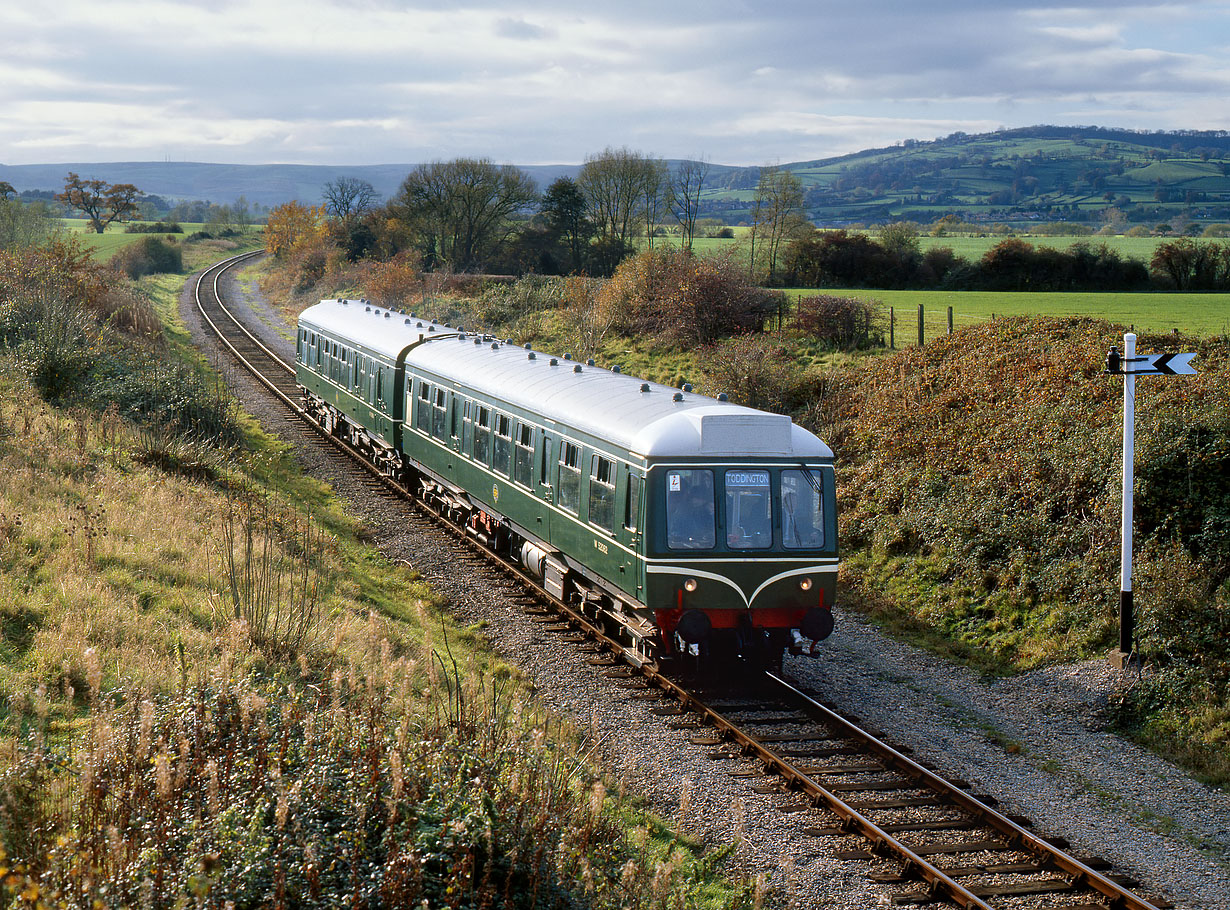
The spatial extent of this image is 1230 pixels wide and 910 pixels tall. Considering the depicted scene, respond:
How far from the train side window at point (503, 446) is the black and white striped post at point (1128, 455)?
816 cm

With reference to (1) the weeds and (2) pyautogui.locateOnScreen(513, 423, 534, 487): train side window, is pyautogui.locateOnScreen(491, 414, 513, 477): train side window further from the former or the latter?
(1) the weeds

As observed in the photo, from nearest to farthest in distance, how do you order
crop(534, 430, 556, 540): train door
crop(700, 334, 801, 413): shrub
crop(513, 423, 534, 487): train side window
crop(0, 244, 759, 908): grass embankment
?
crop(0, 244, 759, 908): grass embankment < crop(534, 430, 556, 540): train door < crop(513, 423, 534, 487): train side window < crop(700, 334, 801, 413): shrub

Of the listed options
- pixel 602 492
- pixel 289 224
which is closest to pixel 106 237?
pixel 289 224

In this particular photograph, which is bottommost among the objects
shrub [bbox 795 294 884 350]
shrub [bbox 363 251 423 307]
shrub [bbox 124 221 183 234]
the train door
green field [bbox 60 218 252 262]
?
the train door

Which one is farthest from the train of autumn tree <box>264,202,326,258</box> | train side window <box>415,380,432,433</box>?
autumn tree <box>264,202,326,258</box>

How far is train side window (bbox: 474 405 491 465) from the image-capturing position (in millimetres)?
16422

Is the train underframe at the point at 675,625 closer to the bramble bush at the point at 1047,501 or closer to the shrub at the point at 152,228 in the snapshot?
the bramble bush at the point at 1047,501

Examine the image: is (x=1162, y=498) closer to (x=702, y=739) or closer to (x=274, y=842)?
(x=702, y=739)

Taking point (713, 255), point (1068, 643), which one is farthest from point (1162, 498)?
point (713, 255)

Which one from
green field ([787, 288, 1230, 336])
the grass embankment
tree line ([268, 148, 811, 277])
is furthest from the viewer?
tree line ([268, 148, 811, 277])

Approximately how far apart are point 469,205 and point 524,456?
46.9 m

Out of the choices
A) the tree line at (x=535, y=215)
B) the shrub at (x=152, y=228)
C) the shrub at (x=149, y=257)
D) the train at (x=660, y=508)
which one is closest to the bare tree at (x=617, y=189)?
A: the tree line at (x=535, y=215)

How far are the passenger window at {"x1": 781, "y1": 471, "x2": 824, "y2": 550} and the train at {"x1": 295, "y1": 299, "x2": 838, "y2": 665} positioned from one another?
0.01m

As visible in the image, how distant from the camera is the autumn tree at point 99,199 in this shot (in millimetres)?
104188
